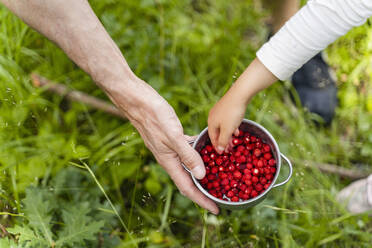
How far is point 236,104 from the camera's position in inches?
44.9

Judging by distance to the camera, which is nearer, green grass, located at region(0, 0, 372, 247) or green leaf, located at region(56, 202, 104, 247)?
green leaf, located at region(56, 202, 104, 247)

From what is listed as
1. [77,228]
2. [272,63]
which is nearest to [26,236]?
[77,228]

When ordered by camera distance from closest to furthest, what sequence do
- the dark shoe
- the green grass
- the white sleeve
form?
1. the white sleeve
2. the green grass
3. the dark shoe

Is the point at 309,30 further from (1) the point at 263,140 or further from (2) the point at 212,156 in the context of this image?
(2) the point at 212,156

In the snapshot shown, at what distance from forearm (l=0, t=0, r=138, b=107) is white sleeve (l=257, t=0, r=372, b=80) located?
20.6 inches

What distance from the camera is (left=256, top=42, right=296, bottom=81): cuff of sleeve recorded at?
3.64ft

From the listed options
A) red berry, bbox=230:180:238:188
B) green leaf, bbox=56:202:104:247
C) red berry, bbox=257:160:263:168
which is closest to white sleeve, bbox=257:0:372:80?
red berry, bbox=257:160:263:168

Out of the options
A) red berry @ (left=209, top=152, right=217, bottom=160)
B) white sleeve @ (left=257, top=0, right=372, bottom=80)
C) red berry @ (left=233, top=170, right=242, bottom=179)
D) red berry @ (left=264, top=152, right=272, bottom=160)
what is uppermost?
white sleeve @ (left=257, top=0, right=372, bottom=80)

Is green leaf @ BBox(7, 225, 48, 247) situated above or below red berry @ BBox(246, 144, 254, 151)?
below

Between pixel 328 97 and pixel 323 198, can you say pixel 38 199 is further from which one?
pixel 328 97

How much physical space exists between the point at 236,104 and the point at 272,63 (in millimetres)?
193

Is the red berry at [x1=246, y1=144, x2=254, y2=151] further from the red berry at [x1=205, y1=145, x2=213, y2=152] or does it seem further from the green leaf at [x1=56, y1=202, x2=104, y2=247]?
the green leaf at [x1=56, y1=202, x2=104, y2=247]

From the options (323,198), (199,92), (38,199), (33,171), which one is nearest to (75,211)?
(38,199)

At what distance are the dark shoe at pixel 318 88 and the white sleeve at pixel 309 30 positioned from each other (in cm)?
94
